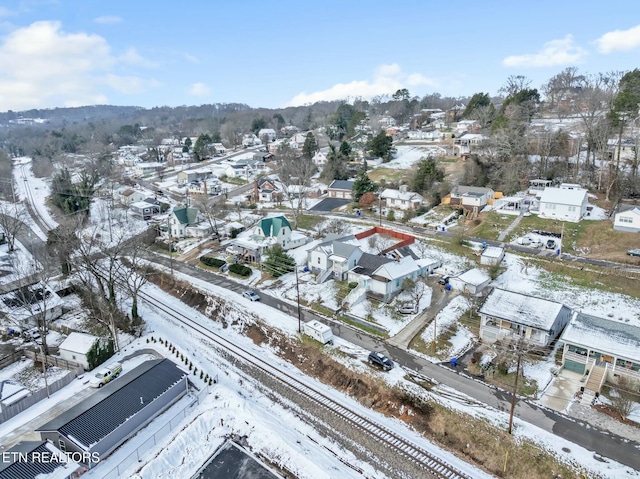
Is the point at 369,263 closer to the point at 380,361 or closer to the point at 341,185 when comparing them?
the point at 380,361

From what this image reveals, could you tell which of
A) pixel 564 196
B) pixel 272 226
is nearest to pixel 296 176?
pixel 272 226

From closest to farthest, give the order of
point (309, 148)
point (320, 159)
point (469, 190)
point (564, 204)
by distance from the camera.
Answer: point (564, 204), point (469, 190), point (320, 159), point (309, 148)

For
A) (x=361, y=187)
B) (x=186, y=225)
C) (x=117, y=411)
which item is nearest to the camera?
(x=117, y=411)

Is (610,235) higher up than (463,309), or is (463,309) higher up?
(610,235)

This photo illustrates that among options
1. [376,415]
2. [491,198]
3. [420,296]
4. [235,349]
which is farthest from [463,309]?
[491,198]

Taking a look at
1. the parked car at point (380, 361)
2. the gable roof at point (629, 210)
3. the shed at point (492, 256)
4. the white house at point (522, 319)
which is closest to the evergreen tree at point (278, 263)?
the parked car at point (380, 361)

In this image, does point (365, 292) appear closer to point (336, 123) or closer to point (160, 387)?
point (160, 387)

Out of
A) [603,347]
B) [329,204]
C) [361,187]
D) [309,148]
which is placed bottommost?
[603,347]
